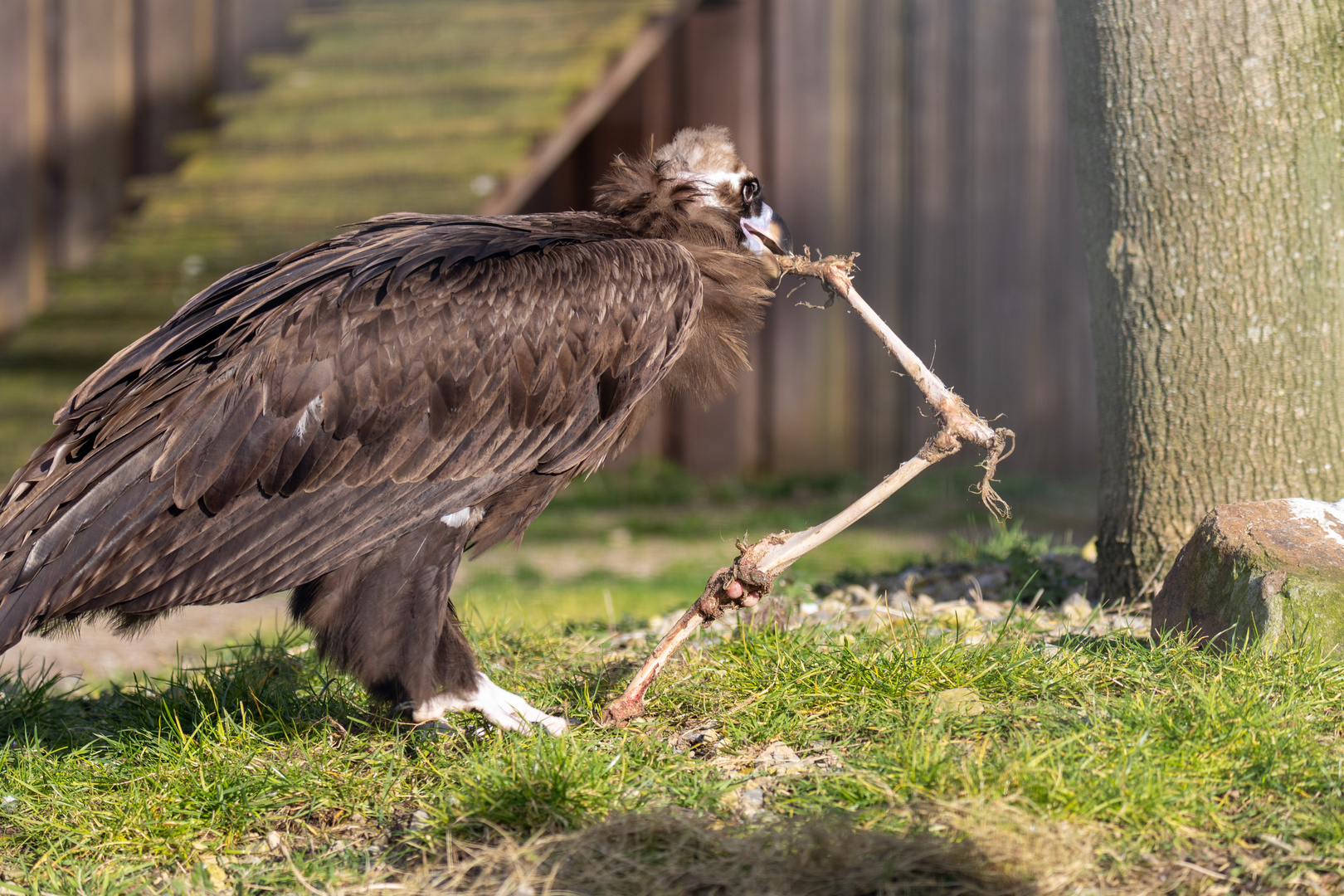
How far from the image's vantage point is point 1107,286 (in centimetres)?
424

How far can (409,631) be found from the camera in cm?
326

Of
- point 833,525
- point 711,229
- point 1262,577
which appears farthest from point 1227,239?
point 833,525

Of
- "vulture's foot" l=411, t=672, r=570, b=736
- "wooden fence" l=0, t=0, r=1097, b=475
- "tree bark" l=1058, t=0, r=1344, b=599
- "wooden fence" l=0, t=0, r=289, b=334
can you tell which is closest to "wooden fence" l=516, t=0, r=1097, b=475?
"wooden fence" l=0, t=0, r=1097, b=475

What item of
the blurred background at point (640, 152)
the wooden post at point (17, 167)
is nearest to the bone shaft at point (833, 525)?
the blurred background at point (640, 152)

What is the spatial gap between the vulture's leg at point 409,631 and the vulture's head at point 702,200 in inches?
45.9

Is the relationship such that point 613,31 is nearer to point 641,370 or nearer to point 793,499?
point 793,499

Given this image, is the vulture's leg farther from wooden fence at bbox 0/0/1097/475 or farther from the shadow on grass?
wooden fence at bbox 0/0/1097/475

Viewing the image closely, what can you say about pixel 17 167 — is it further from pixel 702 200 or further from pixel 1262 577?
pixel 1262 577

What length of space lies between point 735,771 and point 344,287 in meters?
1.58

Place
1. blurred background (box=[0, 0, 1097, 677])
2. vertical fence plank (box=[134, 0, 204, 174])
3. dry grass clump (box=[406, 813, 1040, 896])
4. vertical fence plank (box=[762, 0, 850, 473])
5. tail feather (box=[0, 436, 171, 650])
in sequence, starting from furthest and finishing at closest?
vertical fence plank (box=[762, 0, 850, 473])
vertical fence plank (box=[134, 0, 204, 174])
blurred background (box=[0, 0, 1097, 677])
tail feather (box=[0, 436, 171, 650])
dry grass clump (box=[406, 813, 1040, 896])

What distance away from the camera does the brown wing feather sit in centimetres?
314

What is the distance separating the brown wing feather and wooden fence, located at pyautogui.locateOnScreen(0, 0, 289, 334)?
5.85m

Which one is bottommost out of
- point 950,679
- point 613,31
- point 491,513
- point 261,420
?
point 950,679

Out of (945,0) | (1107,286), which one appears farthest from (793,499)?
(1107,286)
